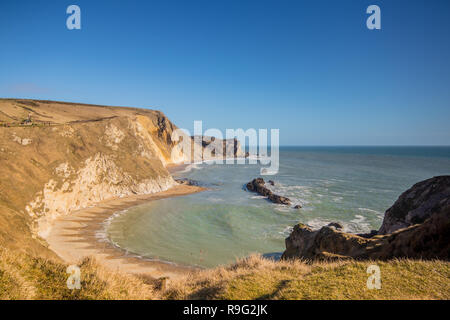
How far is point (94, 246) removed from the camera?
63.1ft

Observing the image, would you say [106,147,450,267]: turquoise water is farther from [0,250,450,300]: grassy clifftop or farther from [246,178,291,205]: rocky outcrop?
[0,250,450,300]: grassy clifftop

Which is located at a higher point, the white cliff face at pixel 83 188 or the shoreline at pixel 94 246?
the white cliff face at pixel 83 188

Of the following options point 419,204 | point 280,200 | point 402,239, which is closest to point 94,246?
point 402,239

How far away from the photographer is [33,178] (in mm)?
24391

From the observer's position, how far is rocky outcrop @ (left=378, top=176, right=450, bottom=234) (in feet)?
40.5

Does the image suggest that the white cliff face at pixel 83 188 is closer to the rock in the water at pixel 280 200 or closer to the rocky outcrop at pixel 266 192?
the rocky outcrop at pixel 266 192

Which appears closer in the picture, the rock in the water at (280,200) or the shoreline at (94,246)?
the shoreline at (94,246)

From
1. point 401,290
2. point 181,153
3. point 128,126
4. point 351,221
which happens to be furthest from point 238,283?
point 181,153

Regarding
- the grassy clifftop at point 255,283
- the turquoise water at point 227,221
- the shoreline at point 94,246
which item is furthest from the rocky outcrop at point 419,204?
the shoreline at point 94,246

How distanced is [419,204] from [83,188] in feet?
115

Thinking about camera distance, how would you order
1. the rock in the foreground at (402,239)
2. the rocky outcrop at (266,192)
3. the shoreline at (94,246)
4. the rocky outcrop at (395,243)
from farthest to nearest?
1. the rocky outcrop at (266,192)
2. the shoreline at (94,246)
3. the rock in the foreground at (402,239)
4. the rocky outcrop at (395,243)

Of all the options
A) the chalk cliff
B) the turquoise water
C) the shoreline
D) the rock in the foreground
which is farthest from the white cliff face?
the rock in the foreground

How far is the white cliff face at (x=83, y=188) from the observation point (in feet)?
76.3

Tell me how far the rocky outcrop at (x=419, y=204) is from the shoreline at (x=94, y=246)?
45.5 ft
